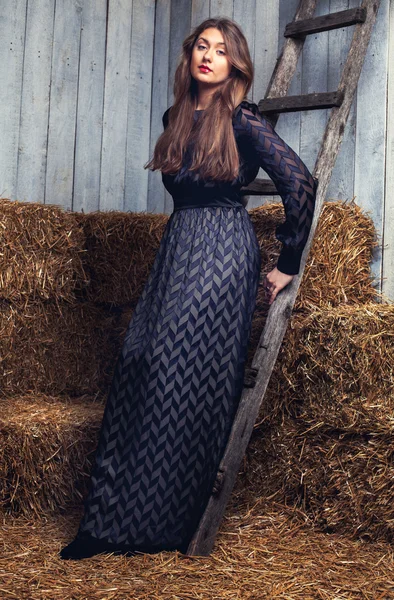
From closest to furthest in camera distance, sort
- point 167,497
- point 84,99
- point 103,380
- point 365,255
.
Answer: point 167,497
point 365,255
point 103,380
point 84,99

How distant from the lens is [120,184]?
12.6ft

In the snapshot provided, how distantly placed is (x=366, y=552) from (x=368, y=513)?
0.41ft

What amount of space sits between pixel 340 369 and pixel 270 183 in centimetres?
81

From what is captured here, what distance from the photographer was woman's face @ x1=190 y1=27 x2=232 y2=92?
7.98 ft

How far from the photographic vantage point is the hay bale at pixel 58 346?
9.77 feet

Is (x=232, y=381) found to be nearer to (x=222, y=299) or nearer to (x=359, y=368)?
(x=222, y=299)

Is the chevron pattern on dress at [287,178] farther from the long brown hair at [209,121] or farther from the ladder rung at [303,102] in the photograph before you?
the ladder rung at [303,102]

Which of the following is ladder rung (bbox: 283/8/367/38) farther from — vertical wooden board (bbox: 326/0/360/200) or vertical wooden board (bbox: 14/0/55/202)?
vertical wooden board (bbox: 14/0/55/202)

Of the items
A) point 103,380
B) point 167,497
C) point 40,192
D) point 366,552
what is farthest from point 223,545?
point 40,192

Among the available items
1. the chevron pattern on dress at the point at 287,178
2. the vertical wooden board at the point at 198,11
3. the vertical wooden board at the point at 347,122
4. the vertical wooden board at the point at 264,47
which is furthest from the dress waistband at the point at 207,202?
the vertical wooden board at the point at 198,11

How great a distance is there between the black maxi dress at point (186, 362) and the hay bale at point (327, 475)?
31 cm

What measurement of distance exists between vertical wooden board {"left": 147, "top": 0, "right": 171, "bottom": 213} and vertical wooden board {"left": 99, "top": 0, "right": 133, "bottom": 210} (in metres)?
0.18

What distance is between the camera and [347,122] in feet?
10.1

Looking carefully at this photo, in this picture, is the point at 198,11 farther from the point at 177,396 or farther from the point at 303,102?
the point at 177,396
